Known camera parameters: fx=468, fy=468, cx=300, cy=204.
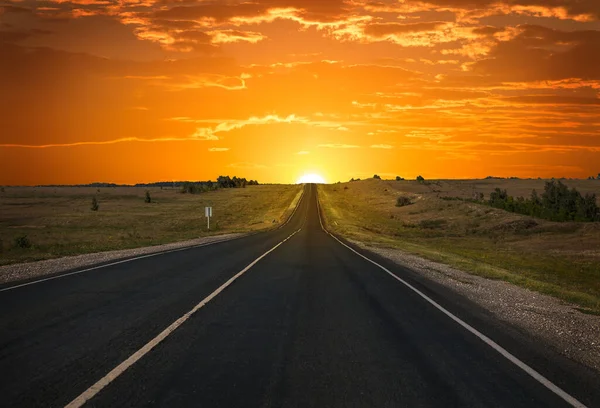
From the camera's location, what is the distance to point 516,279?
17578mm

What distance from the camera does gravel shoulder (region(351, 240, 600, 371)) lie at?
8125 mm

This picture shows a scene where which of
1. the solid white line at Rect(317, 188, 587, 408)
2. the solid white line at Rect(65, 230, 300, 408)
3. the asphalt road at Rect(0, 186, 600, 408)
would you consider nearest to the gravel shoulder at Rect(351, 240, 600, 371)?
the asphalt road at Rect(0, 186, 600, 408)

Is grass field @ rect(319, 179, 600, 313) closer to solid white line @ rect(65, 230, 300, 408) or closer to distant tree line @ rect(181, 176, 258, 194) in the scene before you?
solid white line @ rect(65, 230, 300, 408)

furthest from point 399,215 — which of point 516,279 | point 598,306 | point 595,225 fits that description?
point 598,306

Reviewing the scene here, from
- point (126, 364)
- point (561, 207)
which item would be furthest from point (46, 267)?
point (561, 207)

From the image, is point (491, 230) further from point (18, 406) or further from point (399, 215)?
point (18, 406)

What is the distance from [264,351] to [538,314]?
709 centimetres

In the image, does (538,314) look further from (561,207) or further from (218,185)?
(218,185)

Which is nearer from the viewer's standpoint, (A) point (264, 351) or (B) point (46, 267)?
(A) point (264, 351)

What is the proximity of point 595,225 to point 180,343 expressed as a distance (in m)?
44.7

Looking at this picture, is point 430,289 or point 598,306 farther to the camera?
point 430,289

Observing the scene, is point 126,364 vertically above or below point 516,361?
above

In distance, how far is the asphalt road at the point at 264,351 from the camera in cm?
543

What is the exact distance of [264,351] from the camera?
23.2 feet
